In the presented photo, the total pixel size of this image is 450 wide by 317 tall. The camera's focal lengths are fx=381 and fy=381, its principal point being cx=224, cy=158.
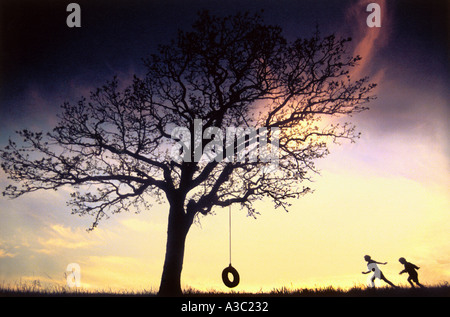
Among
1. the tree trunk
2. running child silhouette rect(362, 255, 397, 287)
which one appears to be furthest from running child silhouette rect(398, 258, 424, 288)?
the tree trunk

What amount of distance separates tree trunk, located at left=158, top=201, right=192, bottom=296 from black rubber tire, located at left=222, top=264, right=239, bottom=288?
2.61 m

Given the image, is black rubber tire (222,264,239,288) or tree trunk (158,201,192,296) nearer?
black rubber tire (222,264,239,288)

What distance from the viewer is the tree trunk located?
16.2 metres

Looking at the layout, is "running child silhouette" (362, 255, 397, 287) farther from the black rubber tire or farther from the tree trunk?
the tree trunk

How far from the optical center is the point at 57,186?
55.9ft

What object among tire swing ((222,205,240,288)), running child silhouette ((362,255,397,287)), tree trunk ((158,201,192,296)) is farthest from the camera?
tree trunk ((158,201,192,296))

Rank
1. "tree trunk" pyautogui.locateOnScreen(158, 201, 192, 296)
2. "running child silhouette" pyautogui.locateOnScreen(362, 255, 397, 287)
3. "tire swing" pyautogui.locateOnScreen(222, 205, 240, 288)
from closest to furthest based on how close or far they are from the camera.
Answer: "tire swing" pyautogui.locateOnScreen(222, 205, 240, 288), "running child silhouette" pyautogui.locateOnScreen(362, 255, 397, 287), "tree trunk" pyautogui.locateOnScreen(158, 201, 192, 296)

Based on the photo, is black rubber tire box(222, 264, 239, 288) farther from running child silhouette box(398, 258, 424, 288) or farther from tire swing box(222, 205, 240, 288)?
running child silhouette box(398, 258, 424, 288)
